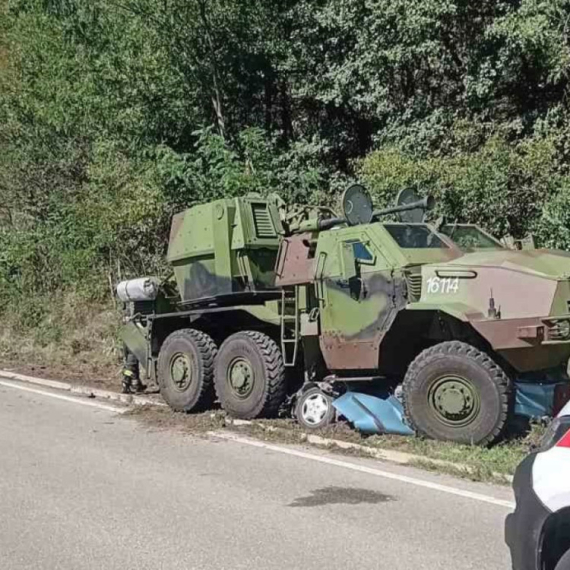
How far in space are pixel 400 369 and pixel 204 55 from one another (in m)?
11.4

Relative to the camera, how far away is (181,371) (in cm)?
1141

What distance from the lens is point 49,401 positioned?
1284 cm

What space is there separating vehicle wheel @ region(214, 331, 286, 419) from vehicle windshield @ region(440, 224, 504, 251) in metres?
2.49

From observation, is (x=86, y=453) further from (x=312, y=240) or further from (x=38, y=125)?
(x=38, y=125)

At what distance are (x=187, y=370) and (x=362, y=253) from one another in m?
3.29

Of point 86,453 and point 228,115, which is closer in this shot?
point 86,453

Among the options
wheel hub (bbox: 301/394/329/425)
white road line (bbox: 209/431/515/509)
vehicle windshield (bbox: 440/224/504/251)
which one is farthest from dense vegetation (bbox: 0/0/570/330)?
white road line (bbox: 209/431/515/509)

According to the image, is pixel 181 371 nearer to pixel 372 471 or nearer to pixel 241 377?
pixel 241 377

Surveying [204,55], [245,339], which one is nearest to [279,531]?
[245,339]

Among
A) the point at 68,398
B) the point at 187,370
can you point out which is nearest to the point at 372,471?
the point at 187,370

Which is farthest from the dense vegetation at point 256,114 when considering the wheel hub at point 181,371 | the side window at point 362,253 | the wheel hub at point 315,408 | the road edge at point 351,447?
the road edge at point 351,447

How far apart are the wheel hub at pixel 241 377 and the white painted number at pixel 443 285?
9.18 feet

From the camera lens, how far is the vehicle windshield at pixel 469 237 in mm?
9797

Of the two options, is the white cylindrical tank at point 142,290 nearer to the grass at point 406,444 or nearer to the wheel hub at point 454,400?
the grass at point 406,444
